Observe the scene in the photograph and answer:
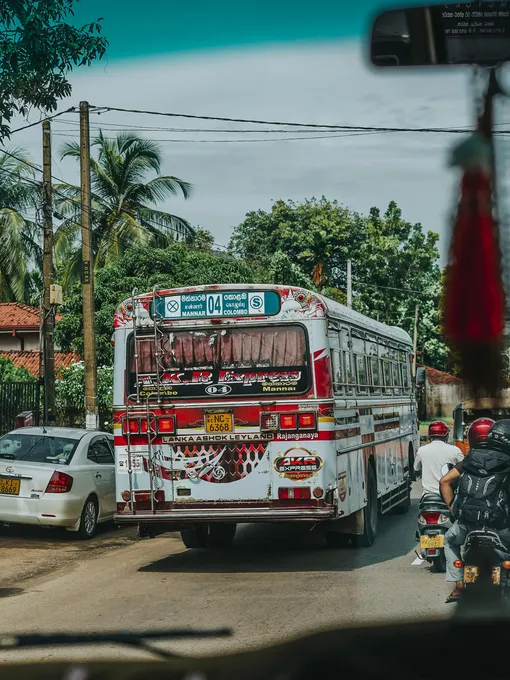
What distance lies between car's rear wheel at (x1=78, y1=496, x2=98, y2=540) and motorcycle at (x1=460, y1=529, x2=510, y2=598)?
7459mm

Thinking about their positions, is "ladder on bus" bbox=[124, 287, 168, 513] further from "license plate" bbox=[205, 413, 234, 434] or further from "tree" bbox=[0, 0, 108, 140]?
"tree" bbox=[0, 0, 108, 140]

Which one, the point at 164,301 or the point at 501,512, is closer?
the point at 501,512

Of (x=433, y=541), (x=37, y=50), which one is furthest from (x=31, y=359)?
(x=37, y=50)

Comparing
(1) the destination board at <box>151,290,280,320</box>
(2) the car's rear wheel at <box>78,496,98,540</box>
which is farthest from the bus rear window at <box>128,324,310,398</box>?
(2) the car's rear wheel at <box>78,496,98,540</box>

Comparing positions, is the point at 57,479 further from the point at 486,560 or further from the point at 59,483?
the point at 486,560

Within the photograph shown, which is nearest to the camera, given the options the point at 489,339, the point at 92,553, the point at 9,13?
the point at 489,339

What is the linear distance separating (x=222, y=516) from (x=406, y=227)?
9.68m

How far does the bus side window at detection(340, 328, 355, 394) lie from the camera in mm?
12227

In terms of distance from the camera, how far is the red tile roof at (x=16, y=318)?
40.6m

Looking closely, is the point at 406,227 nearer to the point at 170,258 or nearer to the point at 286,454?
the point at 286,454

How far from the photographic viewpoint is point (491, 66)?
1.23 meters

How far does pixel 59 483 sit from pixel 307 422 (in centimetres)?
399

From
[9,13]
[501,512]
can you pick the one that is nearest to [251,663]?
[9,13]

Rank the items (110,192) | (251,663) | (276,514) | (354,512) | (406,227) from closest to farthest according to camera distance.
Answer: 1. (406,227)
2. (251,663)
3. (276,514)
4. (354,512)
5. (110,192)
